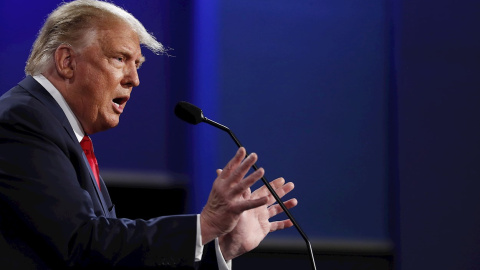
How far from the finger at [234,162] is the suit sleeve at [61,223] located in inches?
5.9

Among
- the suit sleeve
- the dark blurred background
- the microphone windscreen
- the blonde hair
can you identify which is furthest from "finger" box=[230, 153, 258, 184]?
the dark blurred background

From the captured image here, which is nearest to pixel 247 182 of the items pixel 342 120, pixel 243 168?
pixel 243 168

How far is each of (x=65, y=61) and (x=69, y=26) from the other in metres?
0.10

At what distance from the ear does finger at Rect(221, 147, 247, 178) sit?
2.12 ft

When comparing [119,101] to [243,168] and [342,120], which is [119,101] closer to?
[243,168]

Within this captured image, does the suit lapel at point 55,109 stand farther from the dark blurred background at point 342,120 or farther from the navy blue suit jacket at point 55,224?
the dark blurred background at point 342,120

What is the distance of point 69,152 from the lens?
146 cm

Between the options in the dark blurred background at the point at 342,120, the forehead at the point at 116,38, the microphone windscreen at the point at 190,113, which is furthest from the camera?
the dark blurred background at the point at 342,120

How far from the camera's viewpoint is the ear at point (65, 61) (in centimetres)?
166

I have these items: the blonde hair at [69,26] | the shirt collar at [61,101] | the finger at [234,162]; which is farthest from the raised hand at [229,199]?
the blonde hair at [69,26]

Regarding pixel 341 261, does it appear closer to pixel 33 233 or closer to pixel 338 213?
pixel 338 213

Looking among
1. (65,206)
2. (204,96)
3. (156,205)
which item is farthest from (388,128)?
(65,206)

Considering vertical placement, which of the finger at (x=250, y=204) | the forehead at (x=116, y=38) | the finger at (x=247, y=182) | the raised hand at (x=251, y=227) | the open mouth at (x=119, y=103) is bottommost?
the raised hand at (x=251, y=227)

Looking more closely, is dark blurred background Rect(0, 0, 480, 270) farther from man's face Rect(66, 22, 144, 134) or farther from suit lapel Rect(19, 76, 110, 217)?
suit lapel Rect(19, 76, 110, 217)
